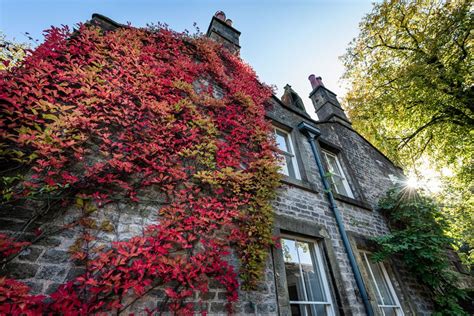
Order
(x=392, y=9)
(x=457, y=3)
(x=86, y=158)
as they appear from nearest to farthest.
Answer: (x=86, y=158), (x=457, y=3), (x=392, y=9)

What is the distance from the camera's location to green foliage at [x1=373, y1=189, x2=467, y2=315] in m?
5.07

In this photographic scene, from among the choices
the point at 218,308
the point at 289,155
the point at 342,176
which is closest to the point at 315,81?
the point at 342,176

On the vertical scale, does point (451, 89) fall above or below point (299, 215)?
above

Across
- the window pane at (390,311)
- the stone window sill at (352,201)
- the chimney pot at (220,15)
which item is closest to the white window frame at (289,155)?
the stone window sill at (352,201)

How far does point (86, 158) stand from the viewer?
9.31 ft

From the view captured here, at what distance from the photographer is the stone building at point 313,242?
7.88 ft

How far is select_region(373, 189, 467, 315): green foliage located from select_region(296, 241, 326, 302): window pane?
187 centimetres

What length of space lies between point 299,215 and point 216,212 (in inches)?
79.6

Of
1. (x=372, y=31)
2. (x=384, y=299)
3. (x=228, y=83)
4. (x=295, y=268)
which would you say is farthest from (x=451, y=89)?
(x=295, y=268)

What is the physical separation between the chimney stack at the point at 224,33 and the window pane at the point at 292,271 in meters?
6.12

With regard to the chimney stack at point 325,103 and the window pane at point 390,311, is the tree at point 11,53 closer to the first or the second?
the window pane at point 390,311

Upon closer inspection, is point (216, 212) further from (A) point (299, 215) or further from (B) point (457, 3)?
(B) point (457, 3)

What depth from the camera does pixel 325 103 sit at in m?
9.65

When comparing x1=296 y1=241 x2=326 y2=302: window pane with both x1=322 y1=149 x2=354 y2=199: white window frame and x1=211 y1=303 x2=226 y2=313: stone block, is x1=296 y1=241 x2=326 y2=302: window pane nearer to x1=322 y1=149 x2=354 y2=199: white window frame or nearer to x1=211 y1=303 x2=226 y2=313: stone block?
x1=211 y1=303 x2=226 y2=313: stone block
